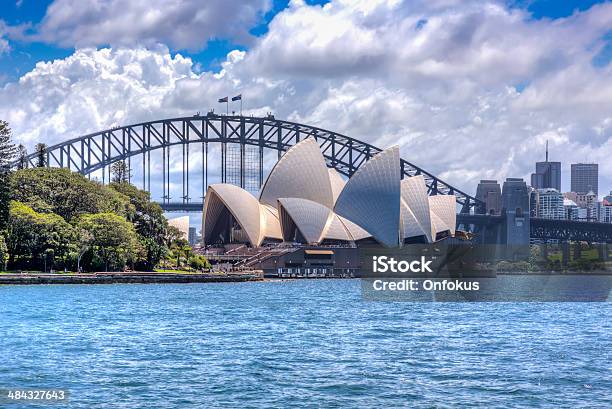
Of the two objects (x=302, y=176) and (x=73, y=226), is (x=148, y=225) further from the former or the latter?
(x=302, y=176)

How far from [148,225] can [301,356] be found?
266ft

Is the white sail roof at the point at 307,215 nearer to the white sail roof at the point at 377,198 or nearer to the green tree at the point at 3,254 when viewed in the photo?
the white sail roof at the point at 377,198

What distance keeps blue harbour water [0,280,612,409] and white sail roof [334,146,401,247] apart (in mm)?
69237

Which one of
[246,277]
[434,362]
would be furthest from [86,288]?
[434,362]

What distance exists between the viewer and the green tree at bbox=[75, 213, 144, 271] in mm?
95062

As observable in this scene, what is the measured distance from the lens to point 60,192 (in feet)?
344

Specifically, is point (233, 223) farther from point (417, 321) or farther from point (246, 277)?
point (417, 321)

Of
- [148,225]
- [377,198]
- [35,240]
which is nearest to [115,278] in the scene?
[35,240]

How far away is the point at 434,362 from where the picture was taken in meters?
34.5

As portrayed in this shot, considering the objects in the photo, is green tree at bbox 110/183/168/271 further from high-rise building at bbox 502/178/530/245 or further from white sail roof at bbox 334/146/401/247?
high-rise building at bbox 502/178/530/245

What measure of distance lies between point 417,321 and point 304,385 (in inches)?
912

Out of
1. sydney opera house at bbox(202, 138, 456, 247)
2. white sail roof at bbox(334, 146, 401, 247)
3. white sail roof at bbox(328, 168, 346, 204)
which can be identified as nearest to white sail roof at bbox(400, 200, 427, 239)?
sydney opera house at bbox(202, 138, 456, 247)

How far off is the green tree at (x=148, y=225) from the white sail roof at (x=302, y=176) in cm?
1849

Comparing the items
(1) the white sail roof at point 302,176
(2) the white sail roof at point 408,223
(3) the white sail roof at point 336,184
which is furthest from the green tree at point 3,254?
(2) the white sail roof at point 408,223
